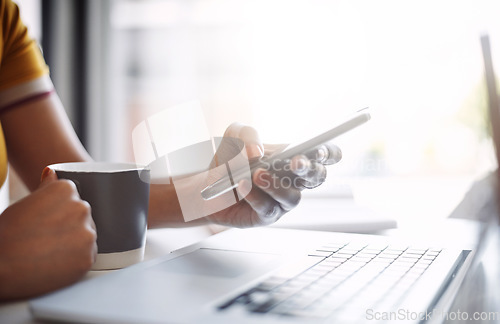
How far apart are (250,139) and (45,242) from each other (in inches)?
10.2

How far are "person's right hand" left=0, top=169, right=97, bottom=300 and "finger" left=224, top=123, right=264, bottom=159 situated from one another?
0.21m

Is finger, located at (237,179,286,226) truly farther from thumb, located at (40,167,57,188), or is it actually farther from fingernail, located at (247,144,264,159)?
A: thumb, located at (40,167,57,188)

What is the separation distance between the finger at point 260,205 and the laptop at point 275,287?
56 millimetres

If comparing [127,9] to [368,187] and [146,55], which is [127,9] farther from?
[368,187]

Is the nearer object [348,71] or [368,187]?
[368,187]

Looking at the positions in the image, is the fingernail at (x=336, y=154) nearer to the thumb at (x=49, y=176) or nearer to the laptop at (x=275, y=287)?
the laptop at (x=275, y=287)

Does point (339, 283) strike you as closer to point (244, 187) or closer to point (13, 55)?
point (244, 187)

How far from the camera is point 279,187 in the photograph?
495 millimetres

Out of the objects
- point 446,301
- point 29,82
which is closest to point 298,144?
point 446,301

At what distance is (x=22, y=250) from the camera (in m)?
0.34

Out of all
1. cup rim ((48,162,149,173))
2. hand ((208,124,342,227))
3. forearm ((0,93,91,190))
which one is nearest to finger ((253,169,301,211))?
hand ((208,124,342,227))

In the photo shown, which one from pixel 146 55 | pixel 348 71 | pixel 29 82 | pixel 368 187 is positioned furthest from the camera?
pixel 146 55

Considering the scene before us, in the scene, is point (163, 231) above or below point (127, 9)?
below

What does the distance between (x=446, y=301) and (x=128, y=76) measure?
2.03 m
